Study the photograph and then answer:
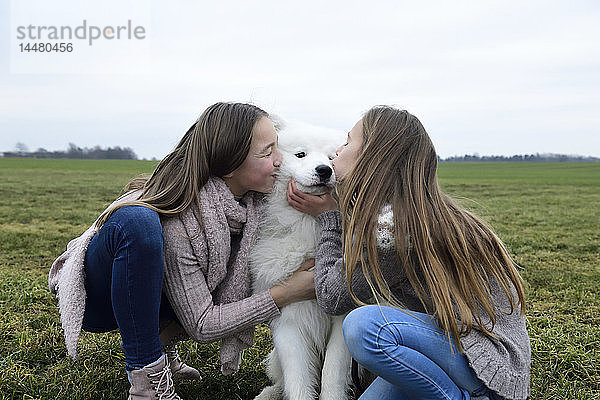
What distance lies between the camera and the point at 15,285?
14.6ft

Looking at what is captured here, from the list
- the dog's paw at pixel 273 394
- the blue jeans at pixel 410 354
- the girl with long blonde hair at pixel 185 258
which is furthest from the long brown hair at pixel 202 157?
the dog's paw at pixel 273 394

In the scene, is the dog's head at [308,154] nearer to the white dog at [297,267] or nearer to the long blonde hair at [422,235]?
the white dog at [297,267]

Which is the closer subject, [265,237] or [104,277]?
[104,277]

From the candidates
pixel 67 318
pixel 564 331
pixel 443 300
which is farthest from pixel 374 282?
pixel 564 331

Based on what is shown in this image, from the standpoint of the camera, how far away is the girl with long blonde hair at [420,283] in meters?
2.04

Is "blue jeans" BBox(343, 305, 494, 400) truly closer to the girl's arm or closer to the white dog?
the girl's arm

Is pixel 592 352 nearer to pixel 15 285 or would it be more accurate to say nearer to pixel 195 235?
pixel 195 235

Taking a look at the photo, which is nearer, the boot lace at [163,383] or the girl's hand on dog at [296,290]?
the boot lace at [163,383]

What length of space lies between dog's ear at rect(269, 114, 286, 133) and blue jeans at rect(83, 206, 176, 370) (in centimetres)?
76

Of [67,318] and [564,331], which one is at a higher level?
[67,318]

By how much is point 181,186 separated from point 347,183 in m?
0.67

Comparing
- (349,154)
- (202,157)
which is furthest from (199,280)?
(349,154)

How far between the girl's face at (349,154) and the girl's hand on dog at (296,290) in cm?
43

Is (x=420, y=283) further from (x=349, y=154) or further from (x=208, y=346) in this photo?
(x=208, y=346)
